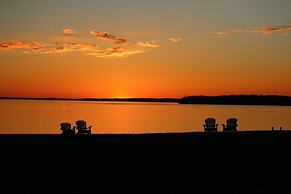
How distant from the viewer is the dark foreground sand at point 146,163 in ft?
30.7

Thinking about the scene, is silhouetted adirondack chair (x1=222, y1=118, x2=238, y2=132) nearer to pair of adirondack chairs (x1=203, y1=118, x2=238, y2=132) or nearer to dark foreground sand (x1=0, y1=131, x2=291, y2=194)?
pair of adirondack chairs (x1=203, y1=118, x2=238, y2=132)

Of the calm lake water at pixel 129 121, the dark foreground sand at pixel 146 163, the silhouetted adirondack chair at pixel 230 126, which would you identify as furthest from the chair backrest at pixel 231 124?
the calm lake water at pixel 129 121

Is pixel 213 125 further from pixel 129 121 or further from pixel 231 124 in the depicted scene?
pixel 129 121

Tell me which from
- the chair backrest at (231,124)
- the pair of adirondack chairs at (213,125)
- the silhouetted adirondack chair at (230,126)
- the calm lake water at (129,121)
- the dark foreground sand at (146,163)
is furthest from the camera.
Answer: the calm lake water at (129,121)

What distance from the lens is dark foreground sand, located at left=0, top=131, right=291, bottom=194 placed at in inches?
368

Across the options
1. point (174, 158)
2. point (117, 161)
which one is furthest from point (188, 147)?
point (117, 161)

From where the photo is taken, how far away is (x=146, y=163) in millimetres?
11195

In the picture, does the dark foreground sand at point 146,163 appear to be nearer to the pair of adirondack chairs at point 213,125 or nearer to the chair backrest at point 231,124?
the pair of adirondack chairs at point 213,125

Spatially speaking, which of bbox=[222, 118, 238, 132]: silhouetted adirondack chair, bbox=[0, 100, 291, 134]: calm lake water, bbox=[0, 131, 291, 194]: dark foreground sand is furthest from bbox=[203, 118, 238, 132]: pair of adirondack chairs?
bbox=[0, 100, 291, 134]: calm lake water

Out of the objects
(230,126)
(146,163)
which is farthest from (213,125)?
(146,163)

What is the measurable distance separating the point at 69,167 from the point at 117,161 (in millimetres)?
1220

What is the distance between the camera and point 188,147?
41.0 feet

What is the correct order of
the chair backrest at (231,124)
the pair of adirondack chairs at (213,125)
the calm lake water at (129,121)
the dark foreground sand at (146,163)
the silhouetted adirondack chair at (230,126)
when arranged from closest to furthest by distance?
the dark foreground sand at (146,163) < the pair of adirondack chairs at (213,125) < the silhouetted adirondack chair at (230,126) < the chair backrest at (231,124) < the calm lake water at (129,121)

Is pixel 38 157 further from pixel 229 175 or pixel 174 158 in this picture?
pixel 229 175
